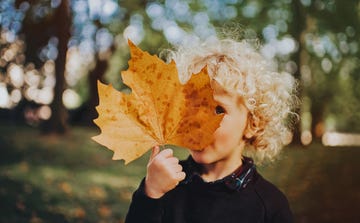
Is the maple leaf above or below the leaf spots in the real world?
below

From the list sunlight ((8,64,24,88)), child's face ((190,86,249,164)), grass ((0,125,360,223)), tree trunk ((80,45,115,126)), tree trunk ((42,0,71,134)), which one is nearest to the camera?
child's face ((190,86,249,164))

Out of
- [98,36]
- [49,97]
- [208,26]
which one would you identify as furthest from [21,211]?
[208,26]

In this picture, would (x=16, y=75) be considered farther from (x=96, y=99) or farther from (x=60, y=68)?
(x=96, y=99)

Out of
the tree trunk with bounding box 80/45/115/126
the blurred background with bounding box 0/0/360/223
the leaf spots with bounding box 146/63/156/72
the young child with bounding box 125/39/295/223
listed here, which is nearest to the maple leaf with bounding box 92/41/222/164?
the leaf spots with bounding box 146/63/156/72

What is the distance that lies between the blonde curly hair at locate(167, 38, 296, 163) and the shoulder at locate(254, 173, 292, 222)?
4.8 inches

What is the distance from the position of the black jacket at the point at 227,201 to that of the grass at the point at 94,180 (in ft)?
5.14

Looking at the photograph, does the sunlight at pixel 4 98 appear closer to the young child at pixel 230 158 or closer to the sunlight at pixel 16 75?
the sunlight at pixel 16 75

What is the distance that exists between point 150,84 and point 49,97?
7.96ft

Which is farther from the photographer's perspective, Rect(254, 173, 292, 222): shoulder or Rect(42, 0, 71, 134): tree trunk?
Rect(42, 0, 71, 134): tree trunk

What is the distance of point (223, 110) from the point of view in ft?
2.64

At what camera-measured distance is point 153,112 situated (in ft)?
2.03

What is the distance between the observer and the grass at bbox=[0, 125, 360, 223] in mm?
2317

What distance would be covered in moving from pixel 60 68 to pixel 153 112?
221 centimetres

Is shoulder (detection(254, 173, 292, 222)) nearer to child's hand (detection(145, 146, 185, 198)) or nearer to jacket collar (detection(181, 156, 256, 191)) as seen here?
jacket collar (detection(181, 156, 256, 191))
